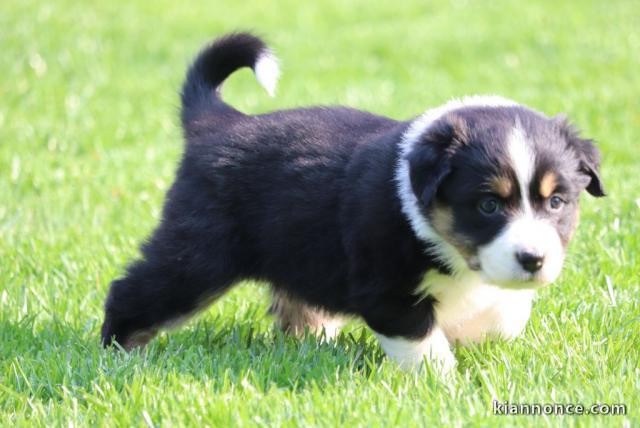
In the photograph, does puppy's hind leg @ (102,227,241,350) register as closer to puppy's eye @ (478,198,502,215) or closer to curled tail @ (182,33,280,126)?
curled tail @ (182,33,280,126)

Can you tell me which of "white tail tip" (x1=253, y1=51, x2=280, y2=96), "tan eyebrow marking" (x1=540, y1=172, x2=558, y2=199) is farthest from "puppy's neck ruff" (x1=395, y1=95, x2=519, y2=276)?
"white tail tip" (x1=253, y1=51, x2=280, y2=96)

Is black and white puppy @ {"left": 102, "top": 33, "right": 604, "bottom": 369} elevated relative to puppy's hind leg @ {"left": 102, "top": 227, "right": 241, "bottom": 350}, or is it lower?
elevated

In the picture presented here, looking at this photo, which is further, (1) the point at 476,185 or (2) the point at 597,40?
(2) the point at 597,40

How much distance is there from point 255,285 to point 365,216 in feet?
3.80

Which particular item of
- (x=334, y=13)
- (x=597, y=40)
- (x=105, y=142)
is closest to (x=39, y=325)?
(x=105, y=142)

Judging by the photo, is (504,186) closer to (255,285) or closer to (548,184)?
(548,184)

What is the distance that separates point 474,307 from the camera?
3.58 meters

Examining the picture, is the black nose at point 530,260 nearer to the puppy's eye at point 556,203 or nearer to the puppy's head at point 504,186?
the puppy's head at point 504,186

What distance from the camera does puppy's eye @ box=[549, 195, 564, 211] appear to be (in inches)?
127

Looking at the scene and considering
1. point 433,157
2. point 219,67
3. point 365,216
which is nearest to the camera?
point 433,157

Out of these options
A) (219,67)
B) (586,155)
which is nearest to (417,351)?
(586,155)

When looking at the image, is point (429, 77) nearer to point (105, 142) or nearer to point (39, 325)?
point (105, 142)

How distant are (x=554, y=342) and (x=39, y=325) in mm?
2079

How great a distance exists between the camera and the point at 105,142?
7668mm
